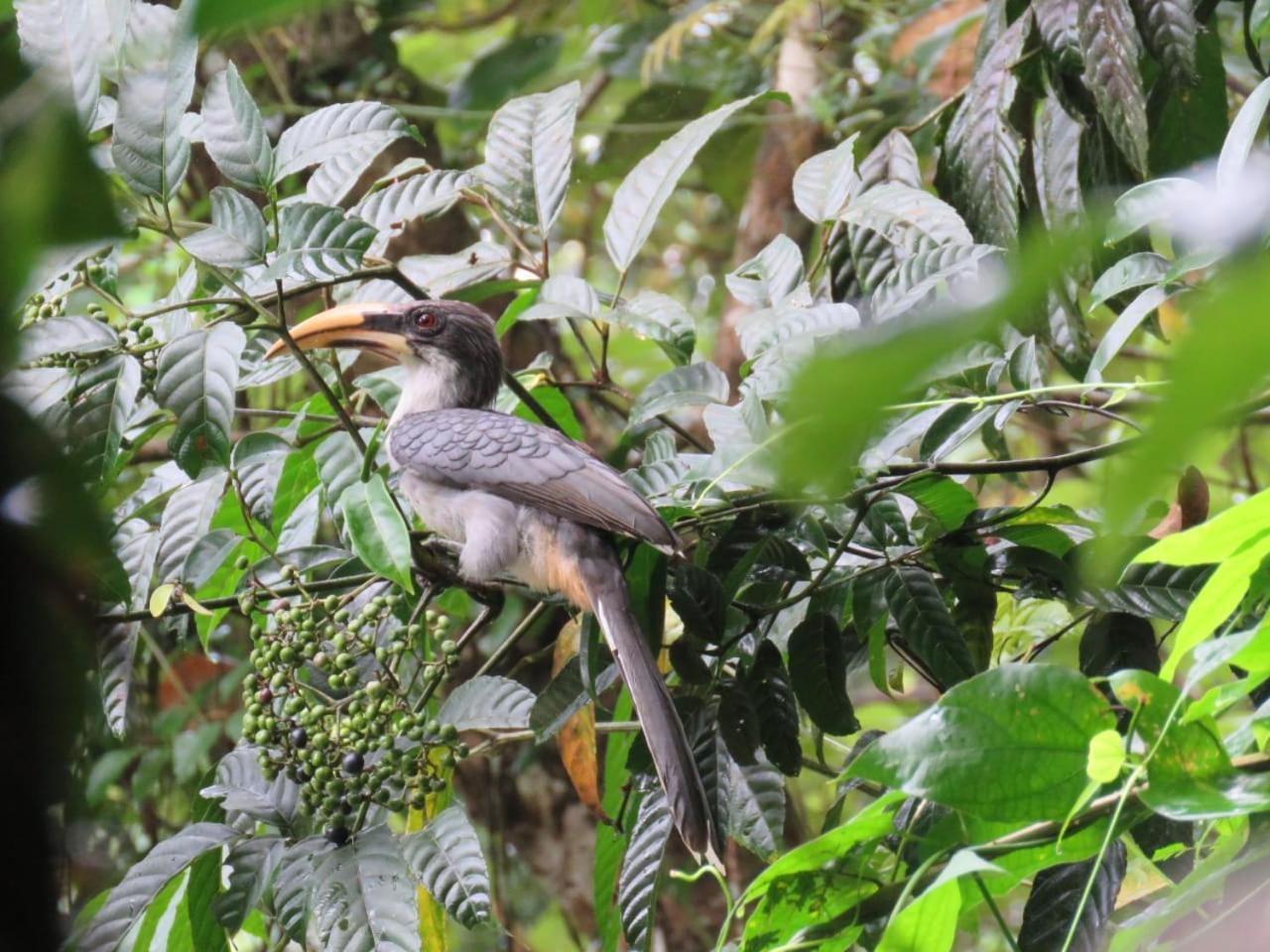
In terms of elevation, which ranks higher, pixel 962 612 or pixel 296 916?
pixel 296 916

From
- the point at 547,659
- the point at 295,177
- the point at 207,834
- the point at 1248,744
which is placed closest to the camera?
the point at 1248,744

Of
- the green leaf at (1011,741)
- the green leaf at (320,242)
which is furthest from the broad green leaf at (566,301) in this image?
the green leaf at (1011,741)

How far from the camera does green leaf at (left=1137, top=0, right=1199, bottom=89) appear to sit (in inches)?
103

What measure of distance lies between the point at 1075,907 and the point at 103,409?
5.18 ft

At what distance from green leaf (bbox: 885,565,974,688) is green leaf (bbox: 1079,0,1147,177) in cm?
91

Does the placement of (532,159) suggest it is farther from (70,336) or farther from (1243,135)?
(1243,135)

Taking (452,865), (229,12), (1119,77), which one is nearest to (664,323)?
(1119,77)

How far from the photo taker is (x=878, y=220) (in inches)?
100

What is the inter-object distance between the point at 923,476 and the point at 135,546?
4.73ft

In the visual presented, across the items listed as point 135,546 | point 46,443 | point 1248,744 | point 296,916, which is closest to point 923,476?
point 1248,744

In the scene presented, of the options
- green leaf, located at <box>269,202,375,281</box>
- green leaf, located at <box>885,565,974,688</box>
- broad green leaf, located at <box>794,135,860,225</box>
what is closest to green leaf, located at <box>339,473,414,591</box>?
green leaf, located at <box>269,202,375,281</box>

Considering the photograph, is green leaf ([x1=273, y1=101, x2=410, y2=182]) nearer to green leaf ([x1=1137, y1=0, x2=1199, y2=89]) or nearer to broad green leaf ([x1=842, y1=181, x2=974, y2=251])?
broad green leaf ([x1=842, y1=181, x2=974, y2=251])

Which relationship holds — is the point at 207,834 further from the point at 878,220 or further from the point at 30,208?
the point at 30,208

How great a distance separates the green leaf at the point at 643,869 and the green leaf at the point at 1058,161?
4.77 ft
